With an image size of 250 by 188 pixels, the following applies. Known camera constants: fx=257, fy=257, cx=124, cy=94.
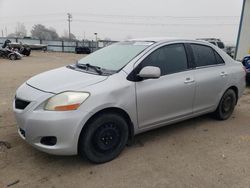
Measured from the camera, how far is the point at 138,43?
396cm

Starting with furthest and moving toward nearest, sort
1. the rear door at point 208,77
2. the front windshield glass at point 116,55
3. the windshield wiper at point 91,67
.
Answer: the rear door at point 208,77
the front windshield glass at point 116,55
the windshield wiper at point 91,67

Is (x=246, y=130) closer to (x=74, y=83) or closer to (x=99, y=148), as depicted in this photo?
(x=99, y=148)

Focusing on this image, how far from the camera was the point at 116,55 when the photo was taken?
3.86 meters

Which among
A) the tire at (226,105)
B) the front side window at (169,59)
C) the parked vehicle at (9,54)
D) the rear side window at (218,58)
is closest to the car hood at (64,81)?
the front side window at (169,59)

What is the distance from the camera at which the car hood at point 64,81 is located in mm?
3043

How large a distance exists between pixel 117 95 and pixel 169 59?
1.15 m

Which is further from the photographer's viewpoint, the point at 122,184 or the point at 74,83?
the point at 74,83

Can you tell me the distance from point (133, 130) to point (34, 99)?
1.33 metres

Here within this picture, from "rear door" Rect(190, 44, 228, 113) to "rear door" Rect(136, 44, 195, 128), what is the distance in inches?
7.6

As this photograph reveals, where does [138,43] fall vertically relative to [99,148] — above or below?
above

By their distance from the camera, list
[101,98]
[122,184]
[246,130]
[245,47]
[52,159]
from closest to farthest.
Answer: [122,184] < [101,98] < [52,159] < [246,130] < [245,47]

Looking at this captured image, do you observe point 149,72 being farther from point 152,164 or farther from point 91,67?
point 152,164

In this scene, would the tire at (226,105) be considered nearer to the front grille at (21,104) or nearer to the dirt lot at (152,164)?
the dirt lot at (152,164)

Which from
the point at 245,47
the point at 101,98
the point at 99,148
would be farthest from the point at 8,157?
the point at 245,47
